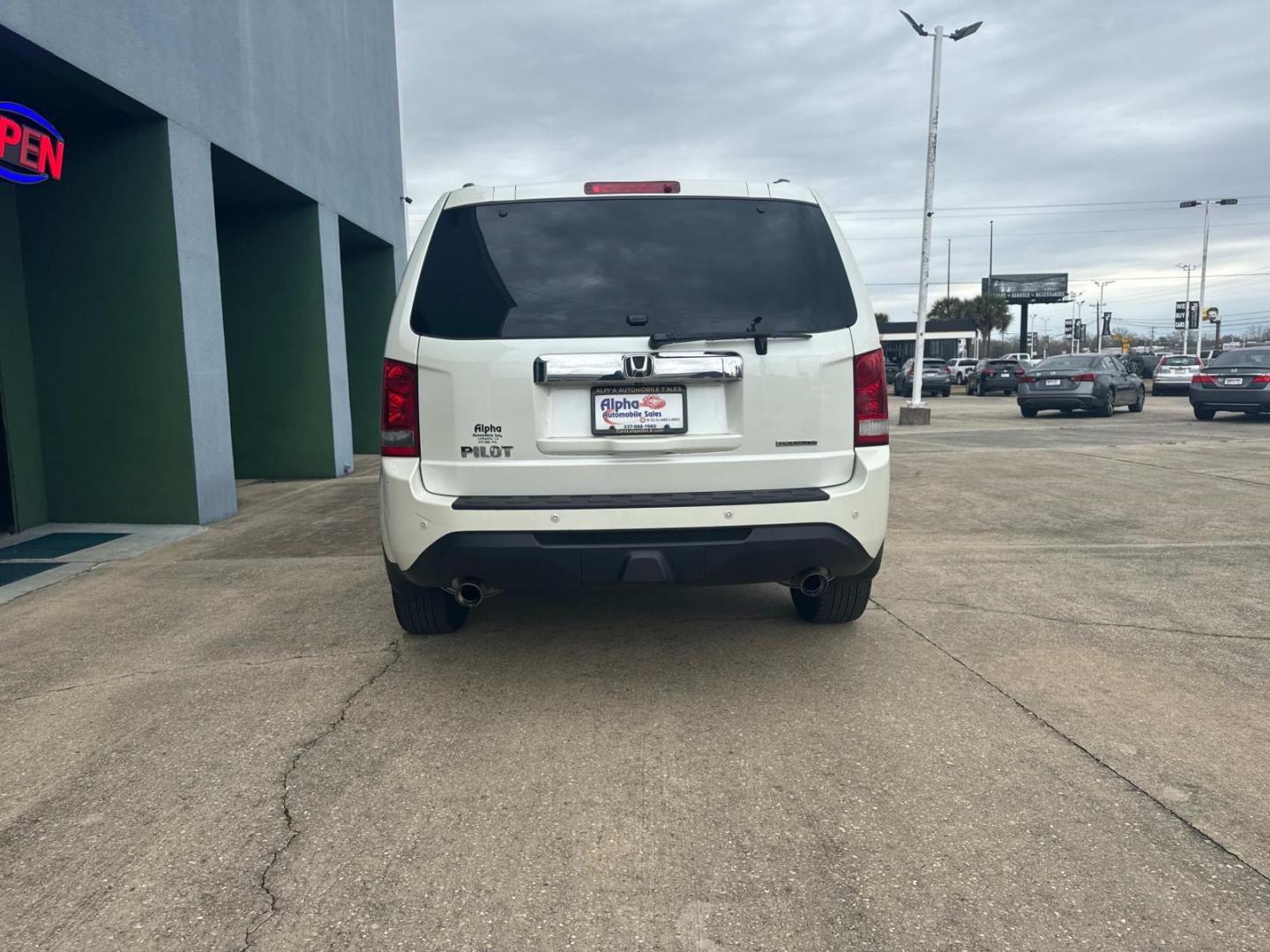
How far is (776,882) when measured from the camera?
8.07 ft

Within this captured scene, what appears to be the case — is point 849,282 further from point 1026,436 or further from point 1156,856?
point 1026,436

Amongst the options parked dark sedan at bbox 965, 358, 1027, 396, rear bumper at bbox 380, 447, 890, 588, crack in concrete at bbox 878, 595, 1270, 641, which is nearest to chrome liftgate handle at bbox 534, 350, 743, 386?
rear bumper at bbox 380, 447, 890, 588

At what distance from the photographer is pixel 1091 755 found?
323 cm

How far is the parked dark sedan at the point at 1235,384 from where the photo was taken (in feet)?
59.1

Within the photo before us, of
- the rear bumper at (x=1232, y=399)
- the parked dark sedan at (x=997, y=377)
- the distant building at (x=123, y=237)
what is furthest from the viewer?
the parked dark sedan at (x=997, y=377)

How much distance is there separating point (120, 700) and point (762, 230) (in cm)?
341

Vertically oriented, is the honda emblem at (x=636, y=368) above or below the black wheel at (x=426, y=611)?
above

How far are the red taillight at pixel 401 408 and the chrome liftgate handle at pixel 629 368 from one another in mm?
511

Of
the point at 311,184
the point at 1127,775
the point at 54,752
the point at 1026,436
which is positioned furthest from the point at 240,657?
the point at 1026,436

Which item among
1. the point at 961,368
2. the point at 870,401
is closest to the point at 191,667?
the point at 870,401

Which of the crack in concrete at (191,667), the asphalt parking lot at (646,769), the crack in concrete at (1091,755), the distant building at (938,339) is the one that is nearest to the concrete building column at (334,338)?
the asphalt parking lot at (646,769)

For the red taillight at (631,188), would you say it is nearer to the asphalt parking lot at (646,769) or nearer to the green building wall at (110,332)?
the asphalt parking lot at (646,769)

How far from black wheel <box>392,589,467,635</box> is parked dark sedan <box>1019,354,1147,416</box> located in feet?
62.5

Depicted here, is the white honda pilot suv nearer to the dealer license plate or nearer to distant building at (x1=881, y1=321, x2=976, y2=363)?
the dealer license plate
